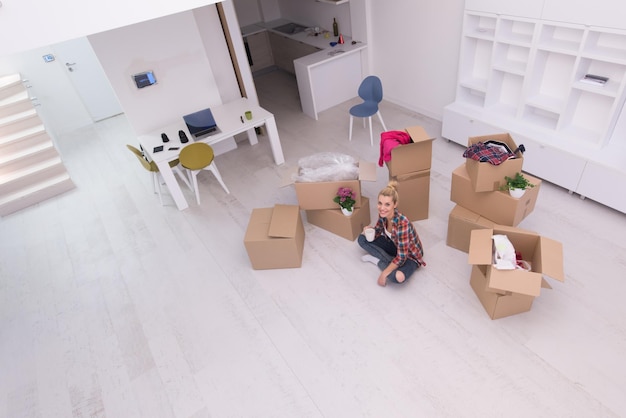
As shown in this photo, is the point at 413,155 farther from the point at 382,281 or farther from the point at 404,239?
the point at 382,281

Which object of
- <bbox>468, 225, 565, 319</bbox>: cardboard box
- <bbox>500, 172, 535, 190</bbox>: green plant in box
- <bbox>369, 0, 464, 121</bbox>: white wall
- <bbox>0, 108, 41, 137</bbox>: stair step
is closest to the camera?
<bbox>468, 225, 565, 319</bbox>: cardboard box

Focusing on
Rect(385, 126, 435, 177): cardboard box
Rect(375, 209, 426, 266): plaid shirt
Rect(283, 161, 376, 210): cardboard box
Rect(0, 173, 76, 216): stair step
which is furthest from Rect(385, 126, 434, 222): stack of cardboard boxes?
Rect(0, 173, 76, 216): stair step

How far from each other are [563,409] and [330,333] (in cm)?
142

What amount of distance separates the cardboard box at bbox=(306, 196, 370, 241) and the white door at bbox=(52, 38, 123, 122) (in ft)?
13.5

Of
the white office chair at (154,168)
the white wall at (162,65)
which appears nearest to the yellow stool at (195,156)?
the white office chair at (154,168)

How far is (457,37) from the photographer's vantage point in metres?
4.12

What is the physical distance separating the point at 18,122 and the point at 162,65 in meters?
2.23

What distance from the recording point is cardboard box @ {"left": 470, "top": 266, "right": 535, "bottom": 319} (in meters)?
2.43

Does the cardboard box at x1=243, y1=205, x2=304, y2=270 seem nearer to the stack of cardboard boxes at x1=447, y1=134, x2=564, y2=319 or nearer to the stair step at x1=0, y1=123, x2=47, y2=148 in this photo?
the stack of cardboard boxes at x1=447, y1=134, x2=564, y2=319

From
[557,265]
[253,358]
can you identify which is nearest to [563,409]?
[557,265]

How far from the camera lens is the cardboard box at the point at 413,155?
9.66ft

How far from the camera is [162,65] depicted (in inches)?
162

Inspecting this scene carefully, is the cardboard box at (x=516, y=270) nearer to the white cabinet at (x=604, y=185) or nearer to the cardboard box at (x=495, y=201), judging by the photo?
the cardboard box at (x=495, y=201)

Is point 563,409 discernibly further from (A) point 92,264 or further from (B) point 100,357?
(A) point 92,264
